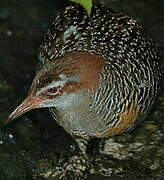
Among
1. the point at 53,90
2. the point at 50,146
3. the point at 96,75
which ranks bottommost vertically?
the point at 50,146

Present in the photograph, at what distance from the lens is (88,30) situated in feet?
20.5

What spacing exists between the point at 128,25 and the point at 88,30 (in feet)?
1.51

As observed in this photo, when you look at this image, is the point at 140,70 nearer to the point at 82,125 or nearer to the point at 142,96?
the point at 142,96

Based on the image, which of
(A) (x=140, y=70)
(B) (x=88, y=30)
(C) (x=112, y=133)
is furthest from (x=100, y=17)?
(C) (x=112, y=133)

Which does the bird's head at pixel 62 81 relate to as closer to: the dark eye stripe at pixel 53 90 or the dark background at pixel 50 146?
the dark eye stripe at pixel 53 90

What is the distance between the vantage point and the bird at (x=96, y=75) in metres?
5.56

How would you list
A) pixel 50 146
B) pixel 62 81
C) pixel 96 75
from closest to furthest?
1. pixel 62 81
2. pixel 96 75
3. pixel 50 146

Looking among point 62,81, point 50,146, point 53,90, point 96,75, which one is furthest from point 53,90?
point 50,146

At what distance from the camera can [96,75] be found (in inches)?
Answer: 226

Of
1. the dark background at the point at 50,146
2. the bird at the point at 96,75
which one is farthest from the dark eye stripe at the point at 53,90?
the dark background at the point at 50,146

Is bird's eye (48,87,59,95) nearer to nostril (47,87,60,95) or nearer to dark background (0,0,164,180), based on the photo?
nostril (47,87,60,95)

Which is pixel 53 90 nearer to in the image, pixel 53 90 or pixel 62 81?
pixel 53 90

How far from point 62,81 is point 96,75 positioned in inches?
16.2

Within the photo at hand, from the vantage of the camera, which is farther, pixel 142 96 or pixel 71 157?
pixel 71 157
